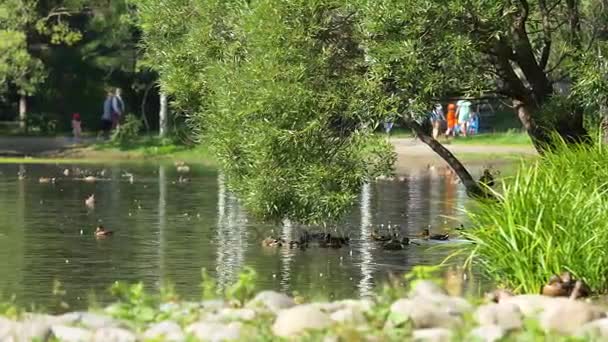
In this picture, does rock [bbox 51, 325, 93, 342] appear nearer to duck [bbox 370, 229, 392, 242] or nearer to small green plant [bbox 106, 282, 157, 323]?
small green plant [bbox 106, 282, 157, 323]

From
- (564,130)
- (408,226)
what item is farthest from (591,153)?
(408,226)

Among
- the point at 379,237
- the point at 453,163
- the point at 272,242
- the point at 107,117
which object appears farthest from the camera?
the point at 107,117

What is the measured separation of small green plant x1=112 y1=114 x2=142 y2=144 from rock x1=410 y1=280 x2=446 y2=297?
1525 inches

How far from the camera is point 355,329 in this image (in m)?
11.4

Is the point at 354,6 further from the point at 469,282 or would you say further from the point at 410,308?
the point at 410,308

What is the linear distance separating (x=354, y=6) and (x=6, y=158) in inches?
1206

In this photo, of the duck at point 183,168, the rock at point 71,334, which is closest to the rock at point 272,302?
the rock at point 71,334

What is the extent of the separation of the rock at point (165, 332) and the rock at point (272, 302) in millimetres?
1058

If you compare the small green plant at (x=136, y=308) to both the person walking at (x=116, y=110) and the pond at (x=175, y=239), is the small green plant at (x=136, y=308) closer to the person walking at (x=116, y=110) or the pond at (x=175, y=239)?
the pond at (x=175, y=239)

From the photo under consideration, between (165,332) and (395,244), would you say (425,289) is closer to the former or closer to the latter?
(165,332)

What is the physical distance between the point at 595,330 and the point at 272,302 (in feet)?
9.73

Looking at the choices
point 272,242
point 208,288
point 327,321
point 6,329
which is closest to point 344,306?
point 327,321

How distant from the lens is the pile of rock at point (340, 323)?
1150cm

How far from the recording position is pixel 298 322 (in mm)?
11664
